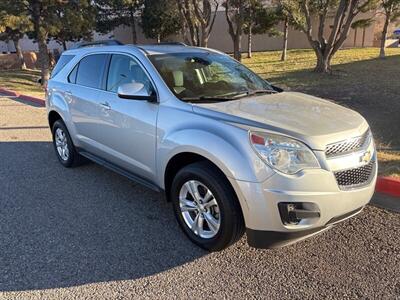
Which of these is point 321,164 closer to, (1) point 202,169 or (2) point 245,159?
(2) point 245,159

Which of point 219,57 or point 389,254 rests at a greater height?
point 219,57

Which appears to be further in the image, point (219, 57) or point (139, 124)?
point (219, 57)

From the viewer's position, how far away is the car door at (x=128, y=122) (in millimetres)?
3934

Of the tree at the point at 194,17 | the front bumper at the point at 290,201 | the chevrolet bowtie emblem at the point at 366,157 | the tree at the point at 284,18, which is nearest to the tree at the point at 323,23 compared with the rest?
the tree at the point at 284,18

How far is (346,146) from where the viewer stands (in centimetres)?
319

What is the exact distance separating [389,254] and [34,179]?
435 cm

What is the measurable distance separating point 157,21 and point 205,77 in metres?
27.2

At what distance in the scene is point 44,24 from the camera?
15.4 metres

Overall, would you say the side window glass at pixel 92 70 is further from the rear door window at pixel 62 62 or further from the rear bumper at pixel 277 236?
the rear bumper at pixel 277 236

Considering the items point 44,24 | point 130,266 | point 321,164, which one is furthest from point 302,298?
point 44,24

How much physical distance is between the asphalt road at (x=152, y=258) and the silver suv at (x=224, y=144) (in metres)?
0.29

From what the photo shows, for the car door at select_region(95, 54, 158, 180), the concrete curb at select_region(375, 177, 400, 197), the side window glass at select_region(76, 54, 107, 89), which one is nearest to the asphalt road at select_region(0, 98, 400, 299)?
the concrete curb at select_region(375, 177, 400, 197)

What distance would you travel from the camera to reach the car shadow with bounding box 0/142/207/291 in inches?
130

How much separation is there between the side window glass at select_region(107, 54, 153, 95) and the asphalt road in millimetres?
1316
